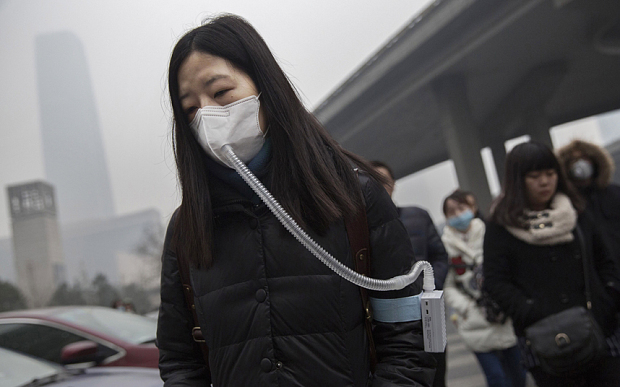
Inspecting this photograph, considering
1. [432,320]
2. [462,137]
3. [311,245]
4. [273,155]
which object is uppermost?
[462,137]

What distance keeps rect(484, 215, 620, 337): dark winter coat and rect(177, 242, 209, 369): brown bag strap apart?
6.08ft

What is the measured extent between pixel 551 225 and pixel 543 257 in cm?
17

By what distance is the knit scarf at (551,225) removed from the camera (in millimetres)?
2873

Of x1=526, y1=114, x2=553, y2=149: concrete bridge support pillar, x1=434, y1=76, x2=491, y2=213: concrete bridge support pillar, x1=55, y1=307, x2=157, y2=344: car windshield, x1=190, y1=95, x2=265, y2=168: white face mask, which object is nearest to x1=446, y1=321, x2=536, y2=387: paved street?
x1=55, y1=307, x2=157, y2=344: car windshield

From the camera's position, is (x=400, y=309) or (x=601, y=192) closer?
(x=400, y=309)

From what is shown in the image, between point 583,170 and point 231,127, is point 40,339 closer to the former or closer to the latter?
point 231,127

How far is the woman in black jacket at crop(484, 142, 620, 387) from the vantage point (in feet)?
9.28

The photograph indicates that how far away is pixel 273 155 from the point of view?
156 centimetres

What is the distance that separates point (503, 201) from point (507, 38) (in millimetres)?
13613

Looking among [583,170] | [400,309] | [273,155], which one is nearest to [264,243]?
[273,155]

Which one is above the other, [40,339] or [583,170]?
[583,170]

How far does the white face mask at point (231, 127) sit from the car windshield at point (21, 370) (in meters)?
2.29

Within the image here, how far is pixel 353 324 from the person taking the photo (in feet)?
4.75

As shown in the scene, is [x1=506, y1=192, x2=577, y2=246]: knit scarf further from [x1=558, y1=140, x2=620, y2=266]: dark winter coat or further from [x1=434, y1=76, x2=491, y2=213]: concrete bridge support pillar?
[x1=434, y1=76, x2=491, y2=213]: concrete bridge support pillar
